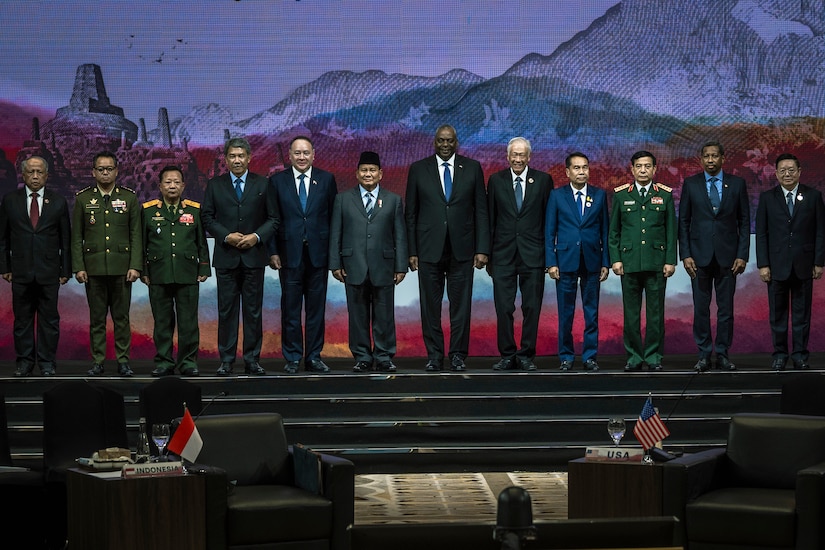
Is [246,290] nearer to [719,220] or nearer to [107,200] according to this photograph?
[107,200]

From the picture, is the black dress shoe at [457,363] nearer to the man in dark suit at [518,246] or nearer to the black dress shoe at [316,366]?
the man in dark suit at [518,246]

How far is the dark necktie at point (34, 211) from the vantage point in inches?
343

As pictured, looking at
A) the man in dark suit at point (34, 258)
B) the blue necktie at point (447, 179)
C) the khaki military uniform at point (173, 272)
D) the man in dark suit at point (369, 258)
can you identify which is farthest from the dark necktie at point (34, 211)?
the blue necktie at point (447, 179)

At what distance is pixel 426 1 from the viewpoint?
10672 mm

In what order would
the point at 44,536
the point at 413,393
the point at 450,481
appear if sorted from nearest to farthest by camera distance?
the point at 44,536 → the point at 450,481 → the point at 413,393

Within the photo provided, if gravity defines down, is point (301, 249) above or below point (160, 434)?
above

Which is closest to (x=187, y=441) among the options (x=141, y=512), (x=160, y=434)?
(x=160, y=434)

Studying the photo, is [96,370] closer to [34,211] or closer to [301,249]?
[34,211]

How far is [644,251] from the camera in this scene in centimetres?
858

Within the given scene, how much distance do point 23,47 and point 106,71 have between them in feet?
2.22

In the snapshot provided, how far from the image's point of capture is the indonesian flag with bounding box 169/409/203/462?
5.32 meters

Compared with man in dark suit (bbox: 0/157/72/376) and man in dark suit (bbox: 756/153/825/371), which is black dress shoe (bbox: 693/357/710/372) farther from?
man in dark suit (bbox: 0/157/72/376)

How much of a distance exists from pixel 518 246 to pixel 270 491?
11.6 ft

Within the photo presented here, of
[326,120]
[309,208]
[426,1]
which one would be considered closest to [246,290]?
[309,208]
